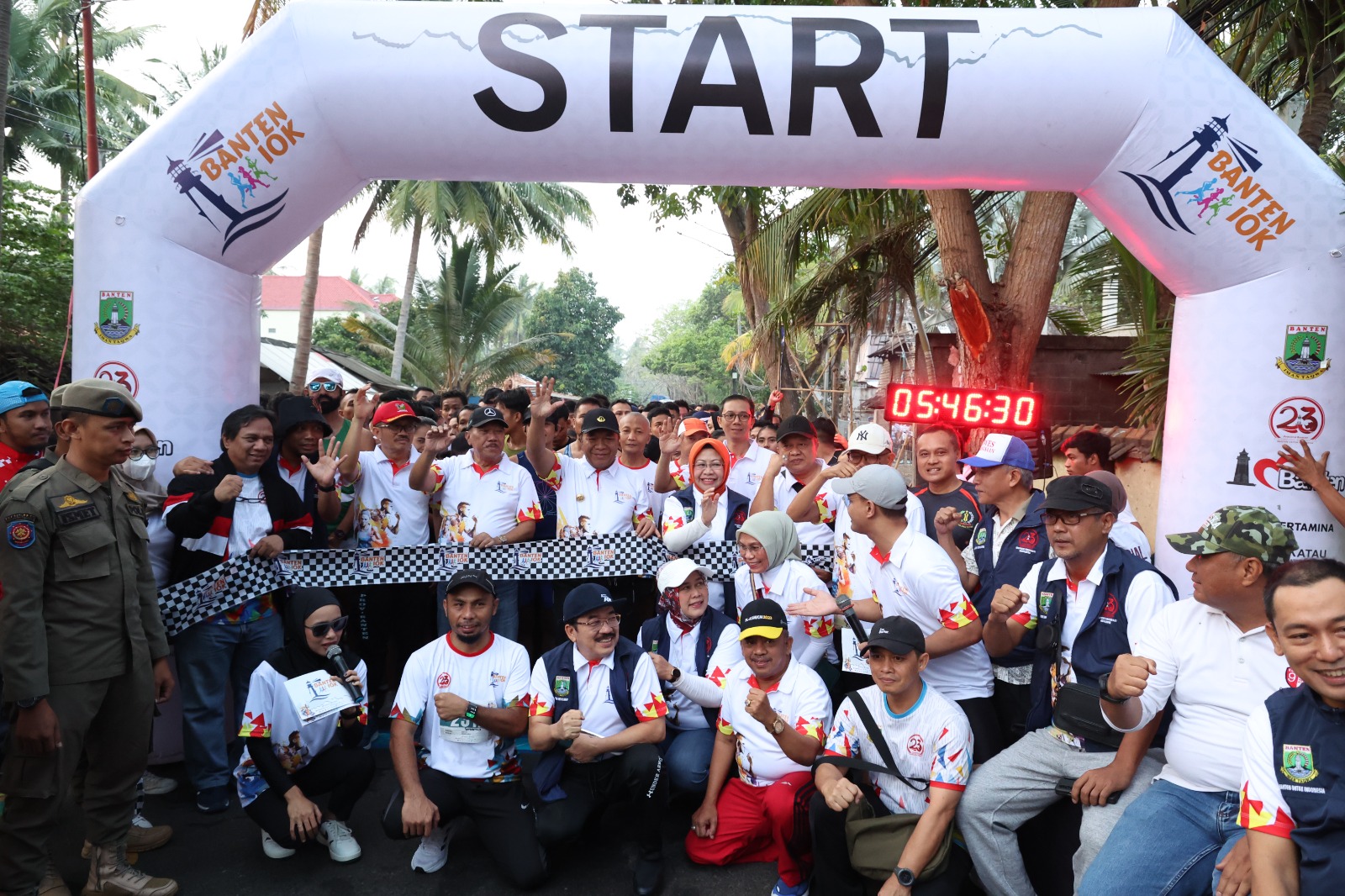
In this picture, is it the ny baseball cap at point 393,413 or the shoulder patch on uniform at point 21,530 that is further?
the ny baseball cap at point 393,413

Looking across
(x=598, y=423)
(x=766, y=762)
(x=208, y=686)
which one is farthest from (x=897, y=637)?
(x=208, y=686)

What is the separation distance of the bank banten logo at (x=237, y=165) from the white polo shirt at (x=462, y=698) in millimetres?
2726

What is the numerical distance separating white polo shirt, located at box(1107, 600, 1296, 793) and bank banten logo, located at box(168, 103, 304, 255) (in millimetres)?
4919

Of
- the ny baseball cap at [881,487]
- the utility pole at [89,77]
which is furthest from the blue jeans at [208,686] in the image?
the utility pole at [89,77]

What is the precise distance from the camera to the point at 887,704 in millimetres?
3844

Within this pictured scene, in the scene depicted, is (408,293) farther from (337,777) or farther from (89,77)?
(337,777)

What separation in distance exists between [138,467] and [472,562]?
1.88 metres

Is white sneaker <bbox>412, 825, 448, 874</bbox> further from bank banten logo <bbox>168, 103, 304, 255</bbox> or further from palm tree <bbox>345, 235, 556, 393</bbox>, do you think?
palm tree <bbox>345, 235, 556, 393</bbox>

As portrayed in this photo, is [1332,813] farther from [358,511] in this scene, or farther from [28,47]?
[28,47]

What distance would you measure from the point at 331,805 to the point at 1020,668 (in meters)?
3.43

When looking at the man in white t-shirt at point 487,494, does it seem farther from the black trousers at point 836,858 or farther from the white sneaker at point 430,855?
the black trousers at point 836,858

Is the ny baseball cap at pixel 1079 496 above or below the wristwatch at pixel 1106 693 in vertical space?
above

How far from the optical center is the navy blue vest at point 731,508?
18.5 ft

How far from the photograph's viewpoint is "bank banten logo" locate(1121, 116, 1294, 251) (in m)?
4.76
